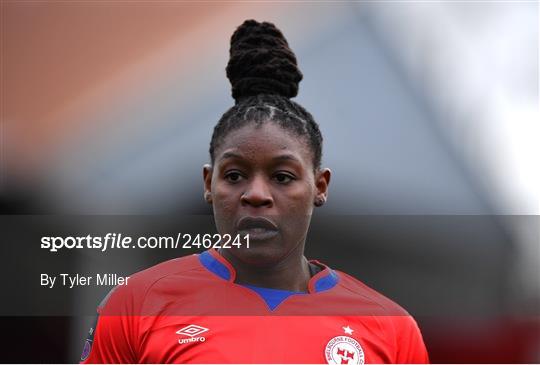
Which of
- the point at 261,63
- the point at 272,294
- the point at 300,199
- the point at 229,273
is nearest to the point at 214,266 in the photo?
the point at 229,273

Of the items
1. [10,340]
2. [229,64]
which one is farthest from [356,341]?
[10,340]

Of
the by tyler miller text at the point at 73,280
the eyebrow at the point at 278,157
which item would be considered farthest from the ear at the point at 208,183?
the by tyler miller text at the point at 73,280

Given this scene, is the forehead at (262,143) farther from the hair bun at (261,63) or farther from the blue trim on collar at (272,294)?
the blue trim on collar at (272,294)

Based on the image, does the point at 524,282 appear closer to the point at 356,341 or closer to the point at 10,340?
the point at 356,341

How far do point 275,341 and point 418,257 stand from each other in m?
0.49

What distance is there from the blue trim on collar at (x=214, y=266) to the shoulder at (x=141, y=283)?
2cm

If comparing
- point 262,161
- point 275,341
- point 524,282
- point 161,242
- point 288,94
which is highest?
point 288,94

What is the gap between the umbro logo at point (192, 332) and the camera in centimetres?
123

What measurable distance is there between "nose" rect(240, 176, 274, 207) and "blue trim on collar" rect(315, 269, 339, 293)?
0.92 feet

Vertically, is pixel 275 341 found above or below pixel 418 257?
below

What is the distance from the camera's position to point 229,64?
1.44 meters

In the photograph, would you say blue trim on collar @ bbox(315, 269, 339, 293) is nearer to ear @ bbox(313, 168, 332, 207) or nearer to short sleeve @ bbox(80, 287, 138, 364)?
ear @ bbox(313, 168, 332, 207)

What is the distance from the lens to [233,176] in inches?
51.6

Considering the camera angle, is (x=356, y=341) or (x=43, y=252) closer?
(x=356, y=341)
